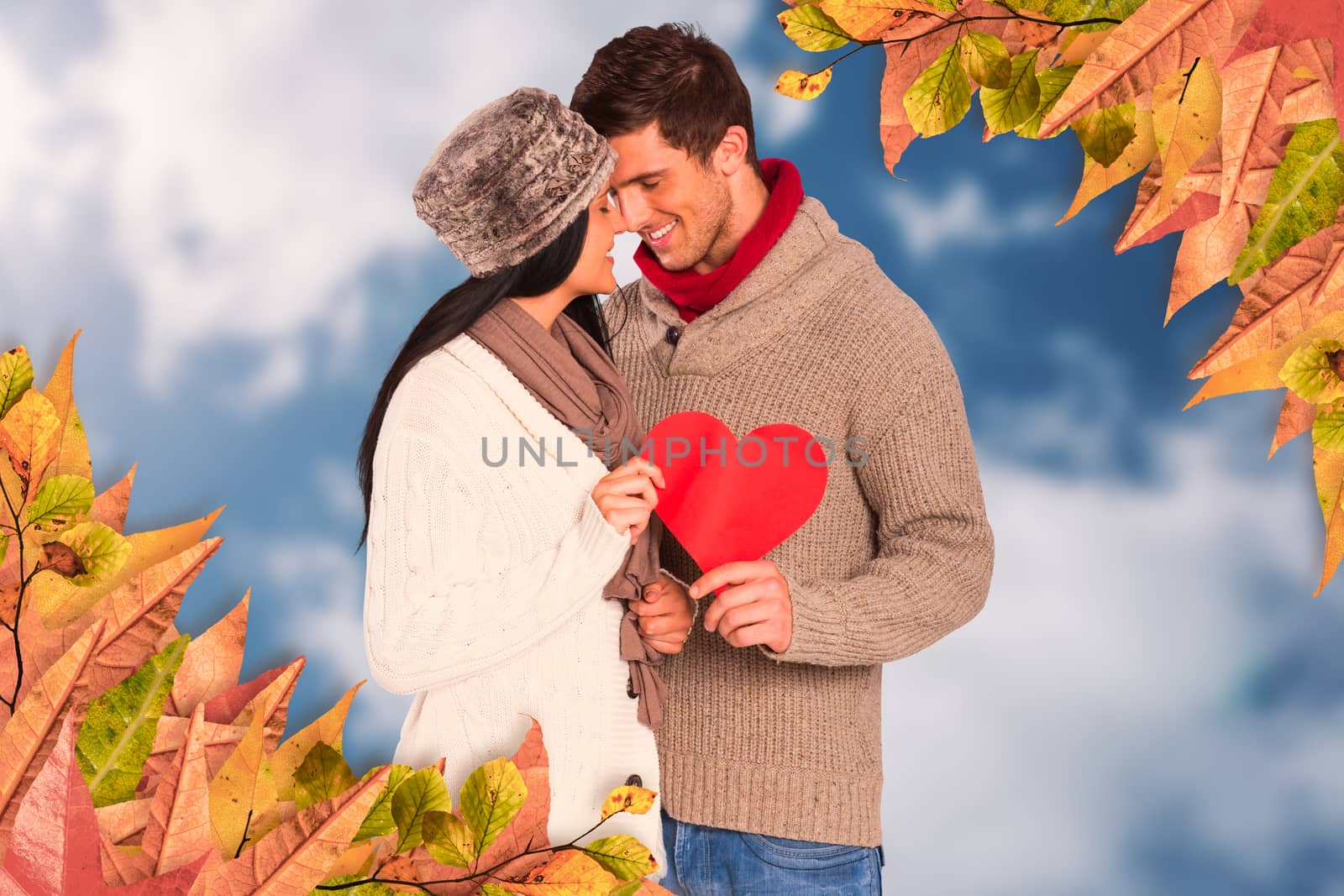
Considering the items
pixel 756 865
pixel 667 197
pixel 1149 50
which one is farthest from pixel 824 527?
pixel 1149 50

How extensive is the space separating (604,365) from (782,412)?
1.24 feet

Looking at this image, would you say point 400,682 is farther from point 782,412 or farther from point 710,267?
point 710,267

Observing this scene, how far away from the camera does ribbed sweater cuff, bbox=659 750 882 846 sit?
1.76 meters

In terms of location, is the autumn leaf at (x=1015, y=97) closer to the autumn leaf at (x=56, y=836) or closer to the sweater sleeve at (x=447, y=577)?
the sweater sleeve at (x=447, y=577)

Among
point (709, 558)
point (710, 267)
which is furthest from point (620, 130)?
point (709, 558)

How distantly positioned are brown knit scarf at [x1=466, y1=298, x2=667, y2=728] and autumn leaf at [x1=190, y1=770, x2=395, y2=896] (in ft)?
2.00

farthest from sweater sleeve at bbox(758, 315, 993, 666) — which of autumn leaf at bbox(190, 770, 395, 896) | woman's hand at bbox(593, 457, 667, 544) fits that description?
autumn leaf at bbox(190, 770, 395, 896)

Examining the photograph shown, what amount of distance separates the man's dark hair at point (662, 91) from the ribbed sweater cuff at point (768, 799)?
3.33ft

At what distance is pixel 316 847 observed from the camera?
0.84 metres

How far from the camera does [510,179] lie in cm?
131

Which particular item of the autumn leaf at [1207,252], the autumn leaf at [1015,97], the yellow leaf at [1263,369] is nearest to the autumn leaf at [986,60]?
the autumn leaf at [1015,97]

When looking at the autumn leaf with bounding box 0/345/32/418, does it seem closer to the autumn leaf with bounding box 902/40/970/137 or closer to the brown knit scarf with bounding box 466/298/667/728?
the brown knit scarf with bounding box 466/298/667/728

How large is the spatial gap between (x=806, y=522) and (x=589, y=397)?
1.67 feet

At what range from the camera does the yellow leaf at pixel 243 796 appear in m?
0.86
